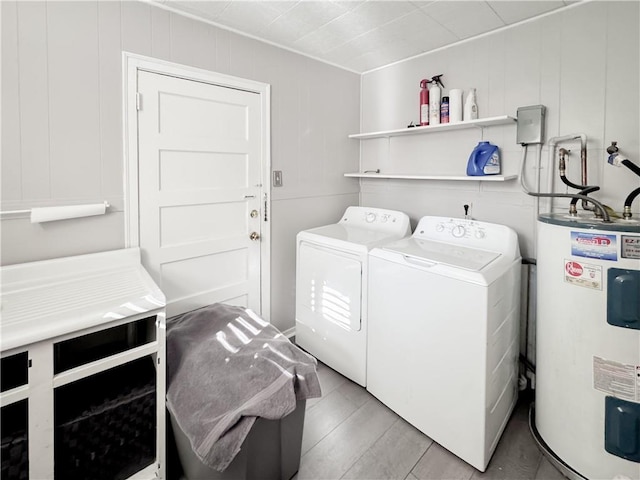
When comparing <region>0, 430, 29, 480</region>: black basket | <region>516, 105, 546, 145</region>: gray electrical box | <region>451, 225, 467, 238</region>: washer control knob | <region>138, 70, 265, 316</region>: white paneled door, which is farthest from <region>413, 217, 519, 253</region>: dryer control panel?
<region>0, 430, 29, 480</region>: black basket

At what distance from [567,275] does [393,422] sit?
121 centimetres

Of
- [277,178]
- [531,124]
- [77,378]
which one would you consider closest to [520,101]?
[531,124]

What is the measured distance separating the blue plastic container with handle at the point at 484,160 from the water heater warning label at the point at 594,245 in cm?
83

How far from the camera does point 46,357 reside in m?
1.18

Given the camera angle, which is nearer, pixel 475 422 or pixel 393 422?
pixel 475 422

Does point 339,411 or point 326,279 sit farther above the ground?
point 326,279

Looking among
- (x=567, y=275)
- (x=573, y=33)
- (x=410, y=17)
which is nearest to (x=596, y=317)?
(x=567, y=275)

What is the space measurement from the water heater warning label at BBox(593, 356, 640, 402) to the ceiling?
1906 millimetres

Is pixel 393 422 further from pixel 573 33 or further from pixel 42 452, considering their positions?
pixel 573 33

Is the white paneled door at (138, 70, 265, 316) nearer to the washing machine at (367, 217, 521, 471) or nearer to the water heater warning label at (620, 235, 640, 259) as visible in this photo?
the washing machine at (367, 217, 521, 471)

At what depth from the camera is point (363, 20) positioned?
2.10m

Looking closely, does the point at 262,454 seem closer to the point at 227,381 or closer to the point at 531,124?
the point at 227,381

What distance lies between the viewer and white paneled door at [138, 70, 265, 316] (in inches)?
78.3

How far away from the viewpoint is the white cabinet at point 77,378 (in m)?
1.17
